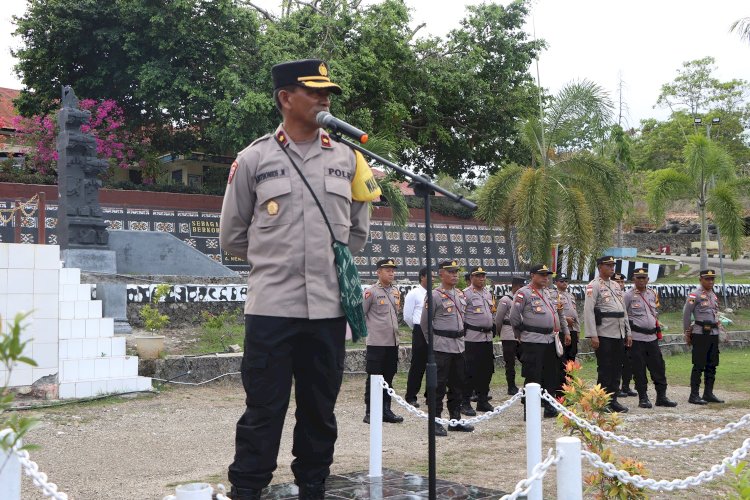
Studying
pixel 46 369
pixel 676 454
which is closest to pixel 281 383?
pixel 676 454

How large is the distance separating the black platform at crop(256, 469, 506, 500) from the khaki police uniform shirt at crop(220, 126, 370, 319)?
1.48m

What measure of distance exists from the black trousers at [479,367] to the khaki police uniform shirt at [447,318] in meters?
1.57

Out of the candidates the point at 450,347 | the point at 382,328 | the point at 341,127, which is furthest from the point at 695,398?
the point at 341,127

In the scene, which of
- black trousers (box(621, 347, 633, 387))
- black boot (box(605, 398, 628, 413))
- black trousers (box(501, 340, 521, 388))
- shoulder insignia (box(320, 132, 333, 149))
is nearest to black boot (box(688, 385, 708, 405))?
black trousers (box(621, 347, 633, 387))

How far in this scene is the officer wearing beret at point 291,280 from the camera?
365cm

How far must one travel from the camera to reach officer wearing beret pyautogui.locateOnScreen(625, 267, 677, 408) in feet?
33.4

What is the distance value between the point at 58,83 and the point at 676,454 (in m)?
18.1

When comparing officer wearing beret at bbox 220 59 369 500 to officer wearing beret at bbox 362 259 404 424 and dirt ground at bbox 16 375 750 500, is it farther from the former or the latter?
officer wearing beret at bbox 362 259 404 424

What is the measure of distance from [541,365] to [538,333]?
38cm

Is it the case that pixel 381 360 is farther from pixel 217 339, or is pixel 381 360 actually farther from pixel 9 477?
pixel 9 477

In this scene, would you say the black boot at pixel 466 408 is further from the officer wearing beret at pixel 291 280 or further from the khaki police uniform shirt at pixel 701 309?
the officer wearing beret at pixel 291 280

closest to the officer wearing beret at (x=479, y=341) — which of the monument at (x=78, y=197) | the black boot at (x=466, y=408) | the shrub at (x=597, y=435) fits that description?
the black boot at (x=466, y=408)

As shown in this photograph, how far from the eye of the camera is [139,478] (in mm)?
5887

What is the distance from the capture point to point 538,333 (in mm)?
9266
